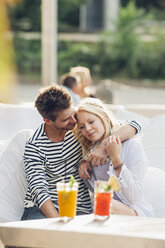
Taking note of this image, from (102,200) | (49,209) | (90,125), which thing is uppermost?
(90,125)

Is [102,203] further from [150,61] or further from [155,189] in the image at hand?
[150,61]

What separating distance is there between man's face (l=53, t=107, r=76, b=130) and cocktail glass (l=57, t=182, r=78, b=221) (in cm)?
64

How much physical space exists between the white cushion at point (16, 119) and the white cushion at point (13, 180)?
1.06m

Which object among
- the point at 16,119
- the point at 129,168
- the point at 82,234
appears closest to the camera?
the point at 82,234

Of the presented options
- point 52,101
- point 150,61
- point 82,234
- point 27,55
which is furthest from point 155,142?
point 27,55

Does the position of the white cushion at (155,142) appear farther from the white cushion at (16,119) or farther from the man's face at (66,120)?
the man's face at (66,120)

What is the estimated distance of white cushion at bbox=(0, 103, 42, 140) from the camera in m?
4.45

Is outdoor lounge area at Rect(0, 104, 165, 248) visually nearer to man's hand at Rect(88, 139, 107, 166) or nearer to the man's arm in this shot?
the man's arm

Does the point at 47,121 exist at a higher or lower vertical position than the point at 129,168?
higher

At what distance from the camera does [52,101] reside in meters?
2.97

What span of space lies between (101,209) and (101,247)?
0.25 m

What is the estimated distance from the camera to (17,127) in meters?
4.50

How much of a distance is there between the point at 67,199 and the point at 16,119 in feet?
7.33

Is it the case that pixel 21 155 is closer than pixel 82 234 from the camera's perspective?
No
